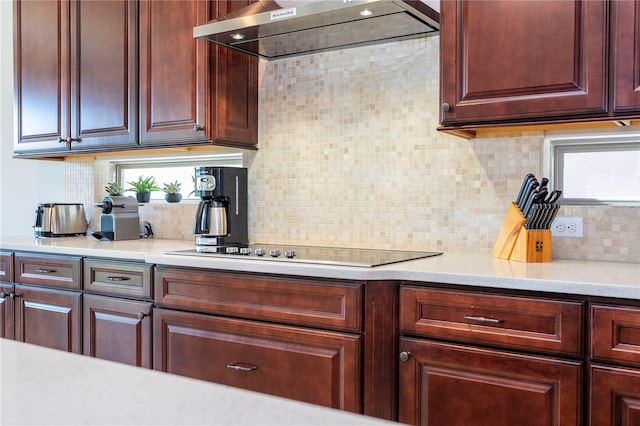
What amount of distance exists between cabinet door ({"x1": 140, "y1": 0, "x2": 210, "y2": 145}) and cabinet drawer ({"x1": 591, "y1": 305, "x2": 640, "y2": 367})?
5.99ft

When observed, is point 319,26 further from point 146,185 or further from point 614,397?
point 614,397

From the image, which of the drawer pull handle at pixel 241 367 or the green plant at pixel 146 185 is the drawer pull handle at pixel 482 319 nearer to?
the drawer pull handle at pixel 241 367

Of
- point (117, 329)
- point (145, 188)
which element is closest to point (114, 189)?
point (145, 188)

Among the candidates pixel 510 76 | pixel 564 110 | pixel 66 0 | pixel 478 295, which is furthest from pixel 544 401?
pixel 66 0

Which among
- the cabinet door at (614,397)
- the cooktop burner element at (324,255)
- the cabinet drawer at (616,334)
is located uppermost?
the cooktop burner element at (324,255)

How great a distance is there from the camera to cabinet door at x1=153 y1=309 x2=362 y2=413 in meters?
1.93

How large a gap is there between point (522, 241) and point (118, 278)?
1.68 m

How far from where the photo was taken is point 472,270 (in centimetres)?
183

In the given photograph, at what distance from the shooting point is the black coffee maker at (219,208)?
2650 millimetres

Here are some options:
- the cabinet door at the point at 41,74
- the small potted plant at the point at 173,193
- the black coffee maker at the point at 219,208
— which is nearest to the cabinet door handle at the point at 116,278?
the black coffee maker at the point at 219,208

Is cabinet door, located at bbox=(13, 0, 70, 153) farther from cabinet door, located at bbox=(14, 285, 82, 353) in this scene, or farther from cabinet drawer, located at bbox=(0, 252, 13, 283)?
cabinet door, located at bbox=(14, 285, 82, 353)

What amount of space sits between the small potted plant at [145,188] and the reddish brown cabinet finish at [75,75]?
0.37 meters

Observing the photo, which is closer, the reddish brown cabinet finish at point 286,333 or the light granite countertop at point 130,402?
the light granite countertop at point 130,402

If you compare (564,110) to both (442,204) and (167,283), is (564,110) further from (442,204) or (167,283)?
(167,283)
